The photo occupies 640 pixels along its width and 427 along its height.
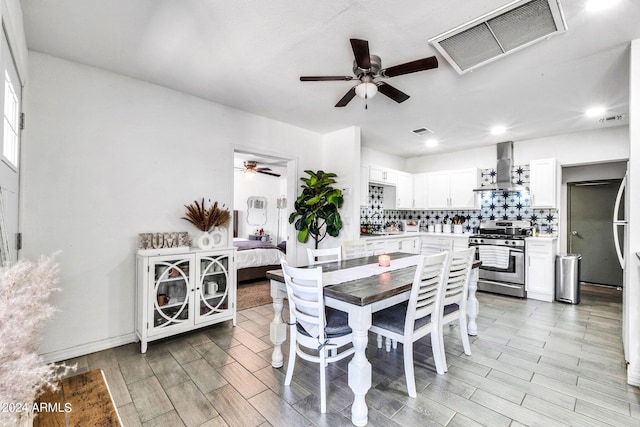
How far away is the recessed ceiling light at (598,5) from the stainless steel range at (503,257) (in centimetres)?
336

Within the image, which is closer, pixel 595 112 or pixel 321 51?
pixel 321 51

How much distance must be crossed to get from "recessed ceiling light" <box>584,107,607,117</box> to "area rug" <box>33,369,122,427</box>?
201 inches

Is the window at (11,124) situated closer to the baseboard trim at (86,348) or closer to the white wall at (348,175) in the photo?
the baseboard trim at (86,348)

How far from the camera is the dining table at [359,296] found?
174 cm

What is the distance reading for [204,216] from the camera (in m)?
3.18

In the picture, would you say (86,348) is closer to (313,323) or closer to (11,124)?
(11,124)

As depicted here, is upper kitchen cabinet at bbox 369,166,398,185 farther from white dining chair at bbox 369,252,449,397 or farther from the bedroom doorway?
white dining chair at bbox 369,252,449,397

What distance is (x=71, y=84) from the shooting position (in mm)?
2557

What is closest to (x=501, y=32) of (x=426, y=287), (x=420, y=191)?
(x=426, y=287)

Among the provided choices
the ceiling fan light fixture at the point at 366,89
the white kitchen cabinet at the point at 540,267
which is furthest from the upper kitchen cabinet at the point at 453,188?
the ceiling fan light fixture at the point at 366,89

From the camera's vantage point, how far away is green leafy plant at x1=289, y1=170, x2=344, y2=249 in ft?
13.7

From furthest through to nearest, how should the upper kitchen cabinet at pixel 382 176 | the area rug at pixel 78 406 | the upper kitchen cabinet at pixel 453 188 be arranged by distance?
the upper kitchen cabinet at pixel 453 188
the upper kitchen cabinet at pixel 382 176
the area rug at pixel 78 406

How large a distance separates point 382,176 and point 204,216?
3.33 meters

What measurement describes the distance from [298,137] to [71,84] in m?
2.59
